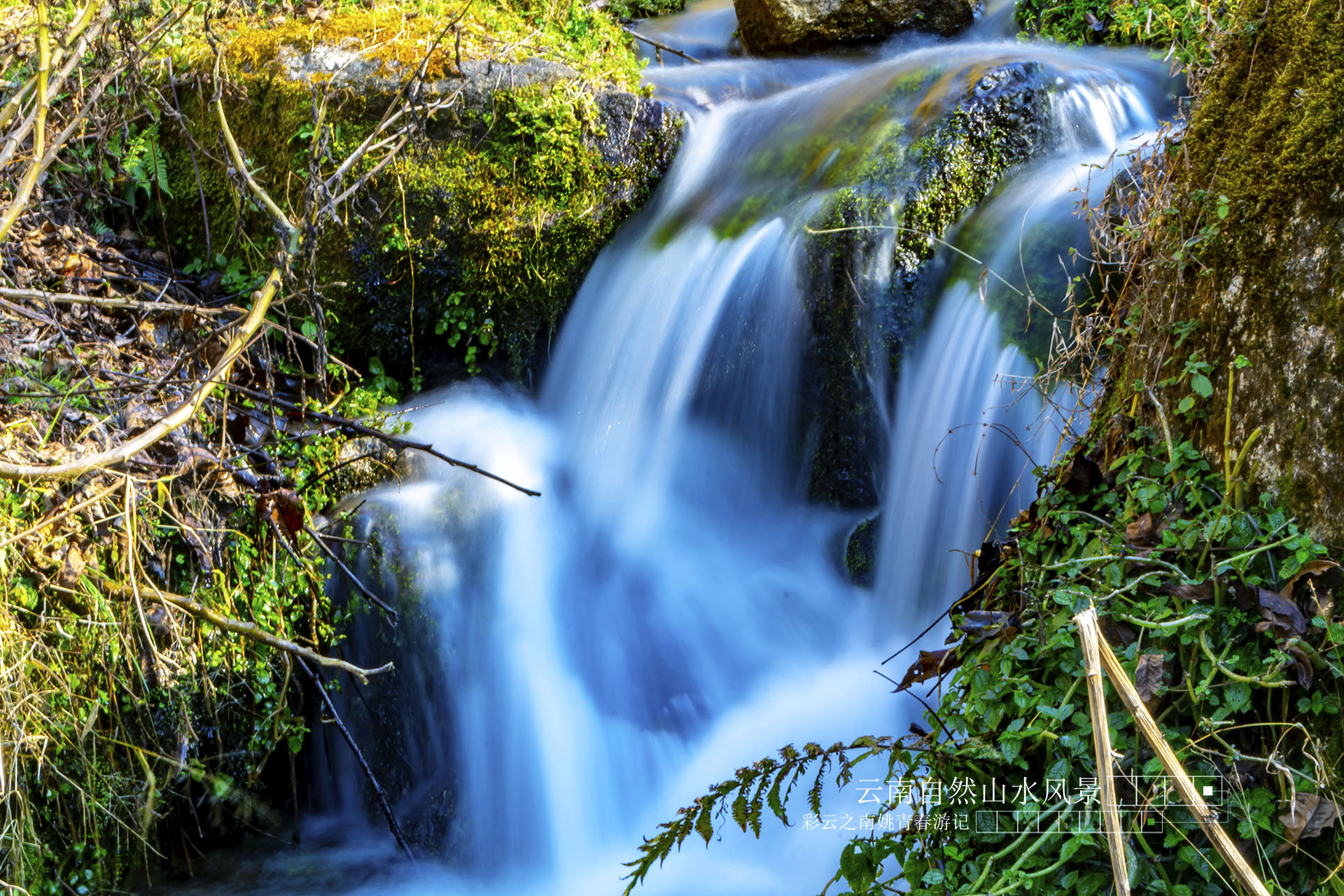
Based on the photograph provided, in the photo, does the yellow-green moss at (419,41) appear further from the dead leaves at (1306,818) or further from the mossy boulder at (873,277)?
the dead leaves at (1306,818)

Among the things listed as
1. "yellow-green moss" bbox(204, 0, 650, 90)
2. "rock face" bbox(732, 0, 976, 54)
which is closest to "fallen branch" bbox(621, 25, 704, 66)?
"rock face" bbox(732, 0, 976, 54)

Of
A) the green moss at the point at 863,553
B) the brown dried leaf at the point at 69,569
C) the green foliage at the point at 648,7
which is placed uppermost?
the green foliage at the point at 648,7

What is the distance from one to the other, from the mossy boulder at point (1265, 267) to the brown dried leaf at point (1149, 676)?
0.37 meters

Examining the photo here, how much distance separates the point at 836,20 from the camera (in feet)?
22.9

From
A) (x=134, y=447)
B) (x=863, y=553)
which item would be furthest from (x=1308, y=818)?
(x=134, y=447)

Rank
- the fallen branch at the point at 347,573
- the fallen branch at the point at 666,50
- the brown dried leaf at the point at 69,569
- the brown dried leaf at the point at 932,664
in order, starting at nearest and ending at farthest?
the brown dried leaf at the point at 932,664 → the brown dried leaf at the point at 69,569 → the fallen branch at the point at 347,573 → the fallen branch at the point at 666,50

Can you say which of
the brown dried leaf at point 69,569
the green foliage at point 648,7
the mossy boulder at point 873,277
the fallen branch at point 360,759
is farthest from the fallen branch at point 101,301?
the green foliage at point 648,7

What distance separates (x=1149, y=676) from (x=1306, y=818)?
297 mm

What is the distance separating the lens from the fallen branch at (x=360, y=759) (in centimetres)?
307

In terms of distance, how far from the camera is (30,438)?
3.05 meters

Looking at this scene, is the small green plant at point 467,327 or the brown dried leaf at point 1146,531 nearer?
the brown dried leaf at point 1146,531

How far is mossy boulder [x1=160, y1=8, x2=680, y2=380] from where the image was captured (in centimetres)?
480

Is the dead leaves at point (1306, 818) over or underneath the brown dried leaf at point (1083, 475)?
underneath

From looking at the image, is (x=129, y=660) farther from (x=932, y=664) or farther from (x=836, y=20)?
(x=836, y=20)
